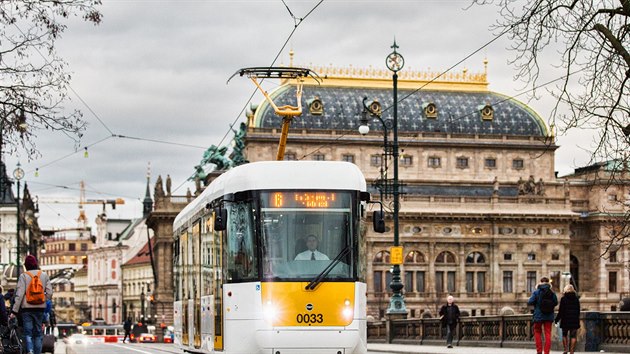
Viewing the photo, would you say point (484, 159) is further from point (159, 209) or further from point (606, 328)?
point (606, 328)

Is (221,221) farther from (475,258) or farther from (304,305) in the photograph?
(475,258)

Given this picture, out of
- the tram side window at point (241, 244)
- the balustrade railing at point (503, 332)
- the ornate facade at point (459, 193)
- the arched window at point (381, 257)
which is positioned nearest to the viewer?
the tram side window at point (241, 244)

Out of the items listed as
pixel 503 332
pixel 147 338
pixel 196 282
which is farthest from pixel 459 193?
pixel 196 282

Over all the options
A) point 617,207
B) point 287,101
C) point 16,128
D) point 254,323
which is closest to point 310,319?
point 254,323

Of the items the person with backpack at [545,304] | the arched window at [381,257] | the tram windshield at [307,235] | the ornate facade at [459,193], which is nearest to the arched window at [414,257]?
the ornate facade at [459,193]

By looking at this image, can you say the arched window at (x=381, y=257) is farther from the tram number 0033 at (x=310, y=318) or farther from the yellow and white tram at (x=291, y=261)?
the tram number 0033 at (x=310, y=318)

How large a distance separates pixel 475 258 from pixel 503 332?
88381 mm

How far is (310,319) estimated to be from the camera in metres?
22.7

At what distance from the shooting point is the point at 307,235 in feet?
75.6

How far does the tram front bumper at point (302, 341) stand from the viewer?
2255cm

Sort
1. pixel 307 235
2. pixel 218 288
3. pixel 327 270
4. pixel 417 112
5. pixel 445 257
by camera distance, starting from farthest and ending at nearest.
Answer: pixel 417 112, pixel 445 257, pixel 218 288, pixel 307 235, pixel 327 270

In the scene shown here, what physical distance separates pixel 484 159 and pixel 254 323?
112844 millimetres

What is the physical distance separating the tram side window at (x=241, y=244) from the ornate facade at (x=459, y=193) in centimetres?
10306

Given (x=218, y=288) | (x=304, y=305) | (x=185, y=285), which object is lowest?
(x=304, y=305)
